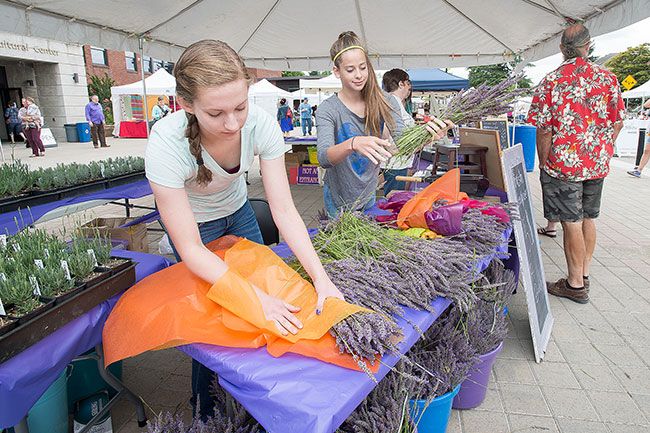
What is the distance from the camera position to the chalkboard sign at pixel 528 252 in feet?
7.59

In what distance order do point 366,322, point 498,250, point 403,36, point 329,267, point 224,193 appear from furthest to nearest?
1. point 403,36
2. point 498,250
3. point 224,193
4. point 329,267
5. point 366,322

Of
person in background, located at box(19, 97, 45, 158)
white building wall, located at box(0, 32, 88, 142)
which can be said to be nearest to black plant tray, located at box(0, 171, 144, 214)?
person in background, located at box(19, 97, 45, 158)

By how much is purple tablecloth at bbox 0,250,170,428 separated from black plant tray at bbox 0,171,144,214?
1.86m

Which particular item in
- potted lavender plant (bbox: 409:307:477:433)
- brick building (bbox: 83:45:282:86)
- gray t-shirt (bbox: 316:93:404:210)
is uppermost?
brick building (bbox: 83:45:282:86)

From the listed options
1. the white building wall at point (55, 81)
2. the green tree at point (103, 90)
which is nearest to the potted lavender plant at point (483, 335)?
the white building wall at point (55, 81)

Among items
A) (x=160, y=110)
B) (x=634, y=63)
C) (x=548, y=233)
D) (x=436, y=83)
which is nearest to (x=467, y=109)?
(x=548, y=233)

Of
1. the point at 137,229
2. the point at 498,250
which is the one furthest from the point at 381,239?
the point at 137,229

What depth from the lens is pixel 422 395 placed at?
1572 mm

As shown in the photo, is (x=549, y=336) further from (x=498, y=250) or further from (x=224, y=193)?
(x=224, y=193)

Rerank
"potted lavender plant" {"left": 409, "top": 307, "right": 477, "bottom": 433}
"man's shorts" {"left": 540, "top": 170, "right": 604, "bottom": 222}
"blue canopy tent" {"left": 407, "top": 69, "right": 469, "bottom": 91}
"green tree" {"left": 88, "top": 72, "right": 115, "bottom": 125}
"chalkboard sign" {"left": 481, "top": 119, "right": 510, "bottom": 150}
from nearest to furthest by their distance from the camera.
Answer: "potted lavender plant" {"left": 409, "top": 307, "right": 477, "bottom": 433}
"man's shorts" {"left": 540, "top": 170, "right": 604, "bottom": 222}
"chalkboard sign" {"left": 481, "top": 119, "right": 510, "bottom": 150}
"blue canopy tent" {"left": 407, "top": 69, "right": 469, "bottom": 91}
"green tree" {"left": 88, "top": 72, "right": 115, "bottom": 125}

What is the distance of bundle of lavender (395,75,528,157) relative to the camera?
2.01m

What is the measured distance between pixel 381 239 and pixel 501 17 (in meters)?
4.92

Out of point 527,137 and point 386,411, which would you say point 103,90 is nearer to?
point 527,137

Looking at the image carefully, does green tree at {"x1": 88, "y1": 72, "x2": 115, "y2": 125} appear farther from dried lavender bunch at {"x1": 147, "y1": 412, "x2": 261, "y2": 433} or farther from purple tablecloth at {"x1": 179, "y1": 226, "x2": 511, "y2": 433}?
purple tablecloth at {"x1": 179, "y1": 226, "x2": 511, "y2": 433}
